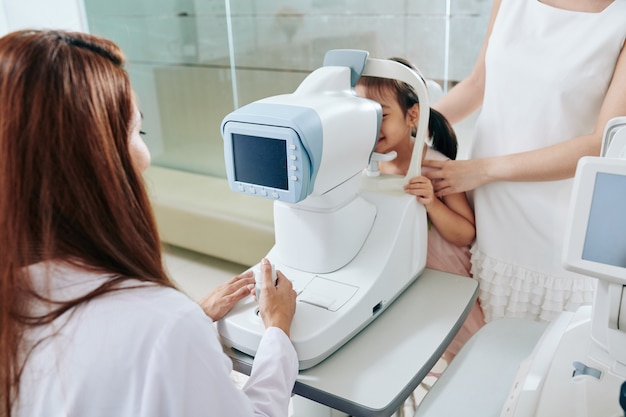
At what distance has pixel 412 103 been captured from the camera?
1307mm

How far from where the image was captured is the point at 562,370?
0.78m

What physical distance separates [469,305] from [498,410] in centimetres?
33

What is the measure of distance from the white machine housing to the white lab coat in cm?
46

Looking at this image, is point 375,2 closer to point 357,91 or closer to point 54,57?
point 357,91

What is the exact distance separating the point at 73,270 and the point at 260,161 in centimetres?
41

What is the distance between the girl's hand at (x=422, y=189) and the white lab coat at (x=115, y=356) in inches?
25.9

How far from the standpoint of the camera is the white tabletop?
91 cm

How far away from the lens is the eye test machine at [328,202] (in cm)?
95

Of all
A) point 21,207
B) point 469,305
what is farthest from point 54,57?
point 469,305

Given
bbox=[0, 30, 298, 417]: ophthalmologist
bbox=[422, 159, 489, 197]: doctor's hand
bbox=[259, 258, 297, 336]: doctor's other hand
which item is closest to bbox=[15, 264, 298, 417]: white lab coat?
bbox=[0, 30, 298, 417]: ophthalmologist

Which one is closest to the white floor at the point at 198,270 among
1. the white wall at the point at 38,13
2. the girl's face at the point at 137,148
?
the white wall at the point at 38,13

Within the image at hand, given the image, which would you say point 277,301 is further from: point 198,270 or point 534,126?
point 198,270

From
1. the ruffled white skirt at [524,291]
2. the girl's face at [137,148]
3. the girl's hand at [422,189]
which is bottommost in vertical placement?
the ruffled white skirt at [524,291]

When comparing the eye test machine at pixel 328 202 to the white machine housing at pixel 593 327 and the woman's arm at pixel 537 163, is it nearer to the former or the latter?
the woman's arm at pixel 537 163
